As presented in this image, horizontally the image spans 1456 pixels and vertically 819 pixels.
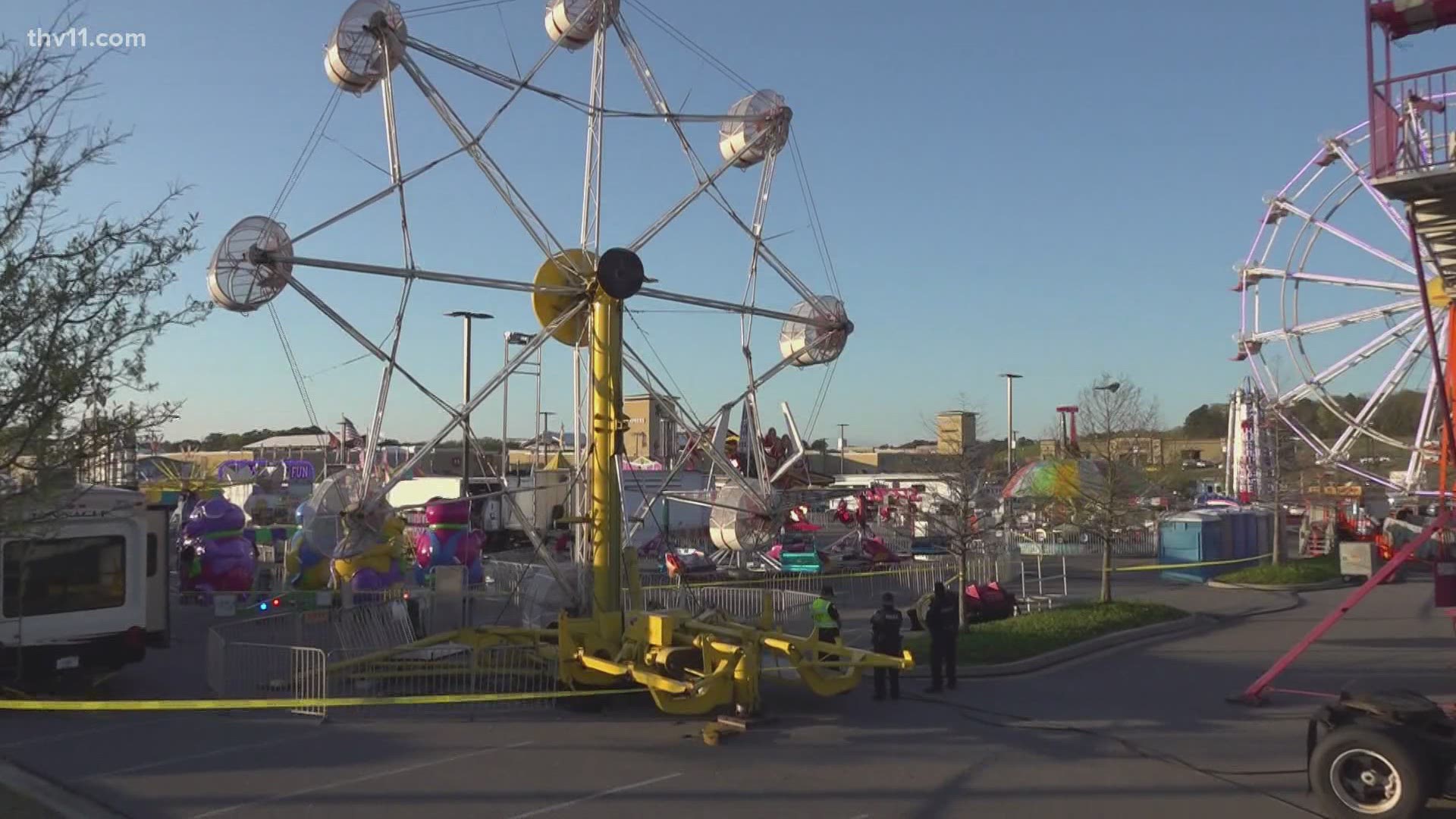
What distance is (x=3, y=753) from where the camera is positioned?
11.1 m

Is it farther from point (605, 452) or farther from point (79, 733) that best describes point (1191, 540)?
point (79, 733)

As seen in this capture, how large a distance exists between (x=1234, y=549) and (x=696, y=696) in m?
25.0

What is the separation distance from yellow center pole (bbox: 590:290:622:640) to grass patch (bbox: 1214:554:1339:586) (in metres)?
19.0

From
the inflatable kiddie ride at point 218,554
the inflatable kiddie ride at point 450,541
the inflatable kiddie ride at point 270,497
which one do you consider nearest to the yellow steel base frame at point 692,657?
the inflatable kiddie ride at point 218,554

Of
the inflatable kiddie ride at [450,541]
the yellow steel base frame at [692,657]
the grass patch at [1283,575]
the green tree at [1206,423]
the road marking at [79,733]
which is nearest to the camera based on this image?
the road marking at [79,733]

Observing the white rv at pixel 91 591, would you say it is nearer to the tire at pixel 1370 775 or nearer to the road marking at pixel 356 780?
the road marking at pixel 356 780

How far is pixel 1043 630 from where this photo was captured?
1811cm

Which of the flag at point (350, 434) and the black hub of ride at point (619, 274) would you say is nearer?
the black hub of ride at point (619, 274)

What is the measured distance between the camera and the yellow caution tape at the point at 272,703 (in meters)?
11.7

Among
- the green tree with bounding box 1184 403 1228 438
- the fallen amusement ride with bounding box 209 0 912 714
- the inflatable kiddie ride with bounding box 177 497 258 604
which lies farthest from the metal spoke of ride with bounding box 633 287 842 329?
the green tree with bounding box 1184 403 1228 438

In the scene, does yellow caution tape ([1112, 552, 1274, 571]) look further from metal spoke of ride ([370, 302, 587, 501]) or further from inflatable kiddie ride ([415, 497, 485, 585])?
metal spoke of ride ([370, 302, 587, 501])

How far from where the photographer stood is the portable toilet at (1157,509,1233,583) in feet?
100

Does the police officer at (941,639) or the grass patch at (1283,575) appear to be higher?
the police officer at (941,639)

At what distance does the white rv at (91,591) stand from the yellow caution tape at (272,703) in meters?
0.84
